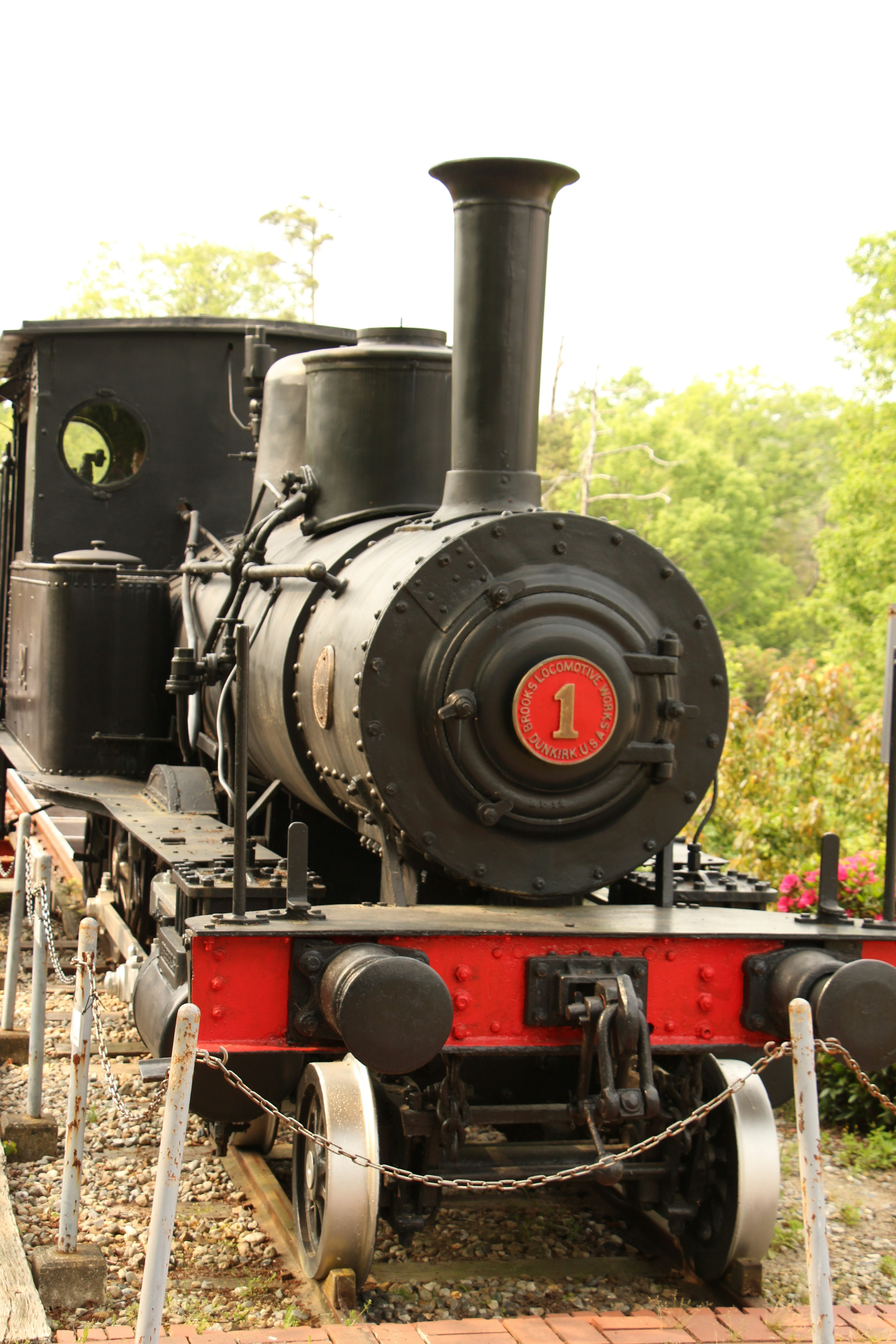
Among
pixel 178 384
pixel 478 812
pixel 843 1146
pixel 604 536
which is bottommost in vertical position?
pixel 843 1146

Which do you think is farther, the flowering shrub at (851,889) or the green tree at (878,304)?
the green tree at (878,304)

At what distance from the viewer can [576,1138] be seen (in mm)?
4336

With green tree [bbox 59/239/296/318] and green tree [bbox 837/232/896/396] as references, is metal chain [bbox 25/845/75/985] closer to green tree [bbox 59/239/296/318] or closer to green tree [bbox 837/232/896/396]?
green tree [bbox 837/232/896/396]

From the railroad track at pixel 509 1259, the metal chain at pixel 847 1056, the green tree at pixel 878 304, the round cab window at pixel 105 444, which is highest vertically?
the green tree at pixel 878 304

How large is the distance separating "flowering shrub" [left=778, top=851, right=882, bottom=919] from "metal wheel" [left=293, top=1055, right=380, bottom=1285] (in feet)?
Answer: 9.33

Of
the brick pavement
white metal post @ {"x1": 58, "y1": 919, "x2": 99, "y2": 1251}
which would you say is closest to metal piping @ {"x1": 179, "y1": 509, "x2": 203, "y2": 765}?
white metal post @ {"x1": 58, "y1": 919, "x2": 99, "y2": 1251}

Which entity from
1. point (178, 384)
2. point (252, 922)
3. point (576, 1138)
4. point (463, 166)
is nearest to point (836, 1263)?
point (576, 1138)

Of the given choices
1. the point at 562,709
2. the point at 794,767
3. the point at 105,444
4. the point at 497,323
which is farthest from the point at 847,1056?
the point at 794,767

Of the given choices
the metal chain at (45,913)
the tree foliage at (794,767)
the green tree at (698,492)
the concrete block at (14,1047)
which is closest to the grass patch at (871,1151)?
the metal chain at (45,913)

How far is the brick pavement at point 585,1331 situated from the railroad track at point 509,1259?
281 mm

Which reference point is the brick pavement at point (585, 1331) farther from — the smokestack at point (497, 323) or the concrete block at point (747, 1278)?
the smokestack at point (497, 323)

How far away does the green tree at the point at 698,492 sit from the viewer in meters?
34.0

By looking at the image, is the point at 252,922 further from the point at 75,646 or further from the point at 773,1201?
the point at 75,646

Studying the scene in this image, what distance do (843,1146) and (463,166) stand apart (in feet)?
12.7
